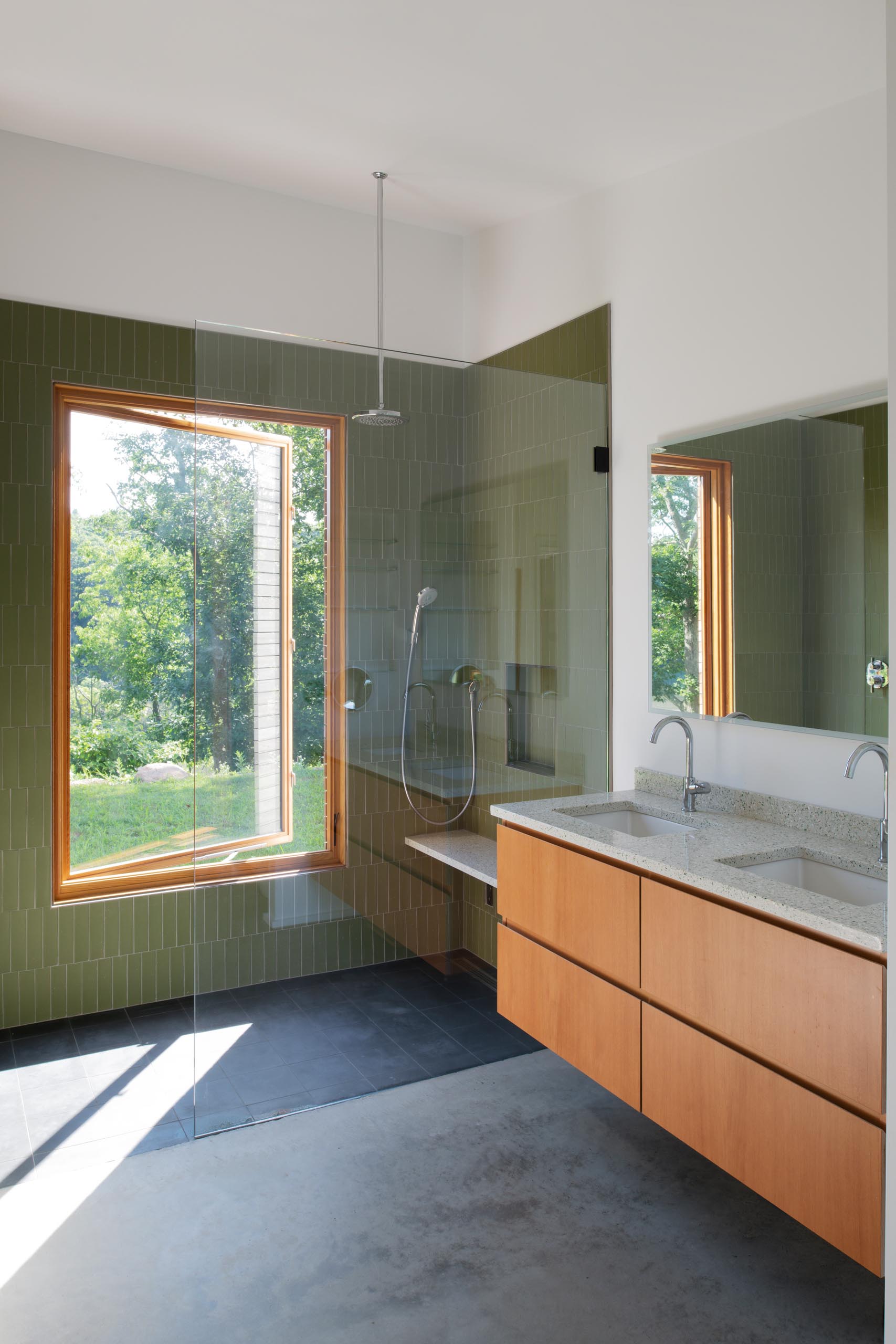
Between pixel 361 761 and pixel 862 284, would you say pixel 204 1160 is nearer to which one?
pixel 361 761

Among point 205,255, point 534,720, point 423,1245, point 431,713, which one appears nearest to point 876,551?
point 534,720

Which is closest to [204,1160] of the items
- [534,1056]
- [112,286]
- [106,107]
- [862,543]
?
[534,1056]

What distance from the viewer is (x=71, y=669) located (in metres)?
3.50

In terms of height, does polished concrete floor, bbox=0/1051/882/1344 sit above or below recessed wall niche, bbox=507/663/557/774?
below

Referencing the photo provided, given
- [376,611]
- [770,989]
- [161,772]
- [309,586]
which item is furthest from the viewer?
[161,772]

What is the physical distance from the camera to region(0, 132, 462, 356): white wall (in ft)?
10.7

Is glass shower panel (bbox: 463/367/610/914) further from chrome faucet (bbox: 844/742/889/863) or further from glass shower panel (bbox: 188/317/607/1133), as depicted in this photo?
chrome faucet (bbox: 844/742/889/863)

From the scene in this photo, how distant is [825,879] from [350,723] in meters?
1.46

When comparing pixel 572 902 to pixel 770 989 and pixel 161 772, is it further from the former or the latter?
pixel 161 772

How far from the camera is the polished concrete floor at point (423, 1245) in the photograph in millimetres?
1990

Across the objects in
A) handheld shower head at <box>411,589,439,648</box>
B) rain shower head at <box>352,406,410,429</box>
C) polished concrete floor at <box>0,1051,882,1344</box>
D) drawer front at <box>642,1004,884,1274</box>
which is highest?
rain shower head at <box>352,406,410,429</box>

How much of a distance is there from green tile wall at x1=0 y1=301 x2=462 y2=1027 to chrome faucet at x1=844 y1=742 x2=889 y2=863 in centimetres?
141

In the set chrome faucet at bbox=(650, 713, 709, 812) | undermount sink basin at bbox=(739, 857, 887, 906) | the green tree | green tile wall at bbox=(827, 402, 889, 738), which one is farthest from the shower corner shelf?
green tile wall at bbox=(827, 402, 889, 738)

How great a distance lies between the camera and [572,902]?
2.58 metres
